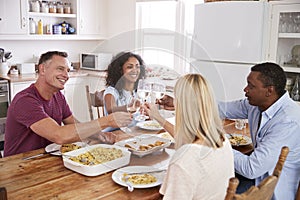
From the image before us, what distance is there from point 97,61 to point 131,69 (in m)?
2.50

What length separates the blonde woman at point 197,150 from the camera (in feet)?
4.11

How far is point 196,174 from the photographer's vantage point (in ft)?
4.12

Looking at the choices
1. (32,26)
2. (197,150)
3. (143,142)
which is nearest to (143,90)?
(143,142)

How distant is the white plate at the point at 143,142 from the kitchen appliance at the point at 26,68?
258 cm

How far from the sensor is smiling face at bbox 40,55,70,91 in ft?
6.77

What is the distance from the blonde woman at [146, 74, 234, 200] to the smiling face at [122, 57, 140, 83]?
0.68 metres

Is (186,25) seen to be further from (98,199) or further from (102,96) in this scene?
(98,199)

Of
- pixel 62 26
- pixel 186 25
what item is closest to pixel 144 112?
pixel 186 25

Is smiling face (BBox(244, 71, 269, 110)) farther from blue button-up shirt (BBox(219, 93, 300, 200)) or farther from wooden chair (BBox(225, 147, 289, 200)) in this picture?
wooden chair (BBox(225, 147, 289, 200))

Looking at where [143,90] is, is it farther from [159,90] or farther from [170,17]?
[170,17]

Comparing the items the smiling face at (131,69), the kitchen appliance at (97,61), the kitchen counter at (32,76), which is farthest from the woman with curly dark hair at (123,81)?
the kitchen appliance at (97,61)

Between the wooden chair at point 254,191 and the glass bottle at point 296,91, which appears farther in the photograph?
the glass bottle at point 296,91

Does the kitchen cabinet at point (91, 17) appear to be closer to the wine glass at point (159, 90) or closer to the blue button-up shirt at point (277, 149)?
the wine glass at point (159, 90)

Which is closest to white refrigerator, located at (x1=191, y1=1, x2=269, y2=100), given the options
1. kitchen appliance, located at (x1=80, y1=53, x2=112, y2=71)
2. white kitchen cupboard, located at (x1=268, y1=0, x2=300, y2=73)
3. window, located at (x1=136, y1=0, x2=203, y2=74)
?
white kitchen cupboard, located at (x1=268, y1=0, x2=300, y2=73)
